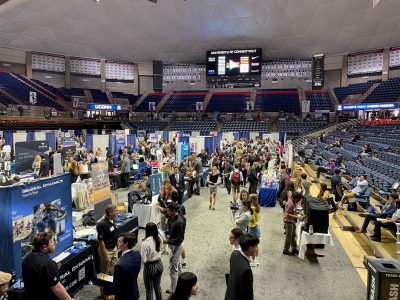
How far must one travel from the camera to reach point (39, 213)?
5125mm

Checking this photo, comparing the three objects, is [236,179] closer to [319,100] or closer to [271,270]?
[271,270]

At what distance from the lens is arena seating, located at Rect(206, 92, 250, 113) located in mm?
40344

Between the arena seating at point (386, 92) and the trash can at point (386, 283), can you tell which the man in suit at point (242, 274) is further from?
the arena seating at point (386, 92)

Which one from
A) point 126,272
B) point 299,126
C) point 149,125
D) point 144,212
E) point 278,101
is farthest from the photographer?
point 149,125

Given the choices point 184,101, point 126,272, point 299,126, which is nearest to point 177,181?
point 126,272

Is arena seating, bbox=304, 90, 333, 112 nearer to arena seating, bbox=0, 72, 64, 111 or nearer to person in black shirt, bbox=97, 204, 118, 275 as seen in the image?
arena seating, bbox=0, 72, 64, 111

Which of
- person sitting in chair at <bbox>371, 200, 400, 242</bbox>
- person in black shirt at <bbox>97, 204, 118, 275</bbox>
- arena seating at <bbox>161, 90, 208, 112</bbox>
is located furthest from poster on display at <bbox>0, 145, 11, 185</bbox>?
arena seating at <bbox>161, 90, 208, 112</bbox>

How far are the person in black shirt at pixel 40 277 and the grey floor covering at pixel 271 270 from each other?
2180 mm

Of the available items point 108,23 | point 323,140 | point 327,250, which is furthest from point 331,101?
point 327,250

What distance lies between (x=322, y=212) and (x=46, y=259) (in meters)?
5.43

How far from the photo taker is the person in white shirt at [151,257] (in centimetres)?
442

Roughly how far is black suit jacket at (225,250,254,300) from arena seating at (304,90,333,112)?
35.8 meters

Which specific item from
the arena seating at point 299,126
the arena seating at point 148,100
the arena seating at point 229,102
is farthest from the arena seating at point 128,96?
the arena seating at point 299,126

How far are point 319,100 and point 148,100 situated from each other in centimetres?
2303
